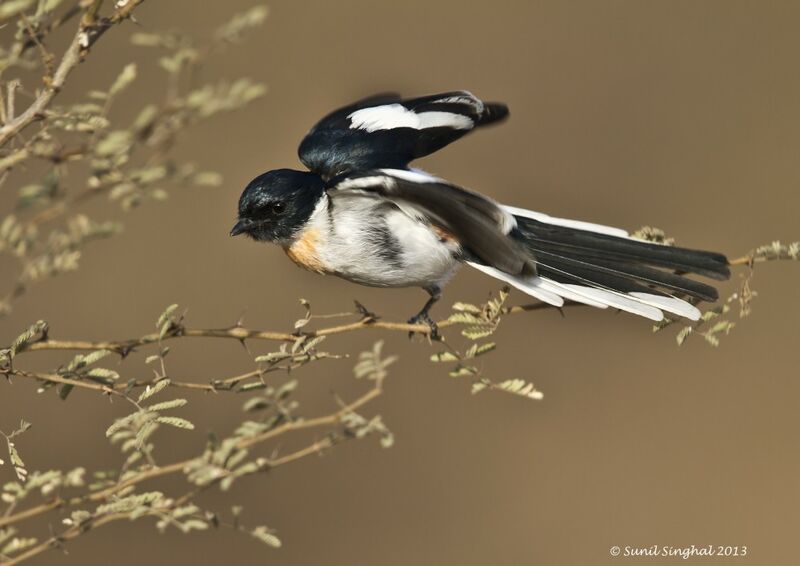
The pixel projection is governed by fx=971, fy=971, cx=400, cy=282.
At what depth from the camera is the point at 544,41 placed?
6160 millimetres

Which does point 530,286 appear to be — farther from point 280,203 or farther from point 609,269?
point 280,203

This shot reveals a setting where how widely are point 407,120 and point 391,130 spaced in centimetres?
13

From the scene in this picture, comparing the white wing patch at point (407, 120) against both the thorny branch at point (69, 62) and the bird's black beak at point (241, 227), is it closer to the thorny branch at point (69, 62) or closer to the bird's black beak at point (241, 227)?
the bird's black beak at point (241, 227)

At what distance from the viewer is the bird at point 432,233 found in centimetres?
233

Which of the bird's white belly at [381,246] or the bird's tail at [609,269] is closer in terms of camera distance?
the bird's tail at [609,269]

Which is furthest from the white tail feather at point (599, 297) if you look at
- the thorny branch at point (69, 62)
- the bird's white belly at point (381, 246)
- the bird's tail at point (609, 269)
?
the thorny branch at point (69, 62)

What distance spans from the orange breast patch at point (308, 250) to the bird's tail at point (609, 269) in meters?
0.45

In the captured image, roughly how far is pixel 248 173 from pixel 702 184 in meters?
2.44

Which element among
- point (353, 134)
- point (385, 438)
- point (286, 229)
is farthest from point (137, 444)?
point (353, 134)

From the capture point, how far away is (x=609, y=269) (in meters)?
2.56

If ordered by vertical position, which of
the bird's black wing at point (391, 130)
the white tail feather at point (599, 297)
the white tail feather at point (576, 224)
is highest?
the bird's black wing at point (391, 130)

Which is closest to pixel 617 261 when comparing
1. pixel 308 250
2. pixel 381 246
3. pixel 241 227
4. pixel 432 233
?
pixel 432 233

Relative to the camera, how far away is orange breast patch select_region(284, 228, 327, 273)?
2734 millimetres

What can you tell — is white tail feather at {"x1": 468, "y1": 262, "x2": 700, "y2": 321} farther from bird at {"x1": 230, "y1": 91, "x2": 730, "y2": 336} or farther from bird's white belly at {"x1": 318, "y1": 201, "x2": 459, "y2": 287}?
bird's white belly at {"x1": 318, "y1": 201, "x2": 459, "y2": 287}
